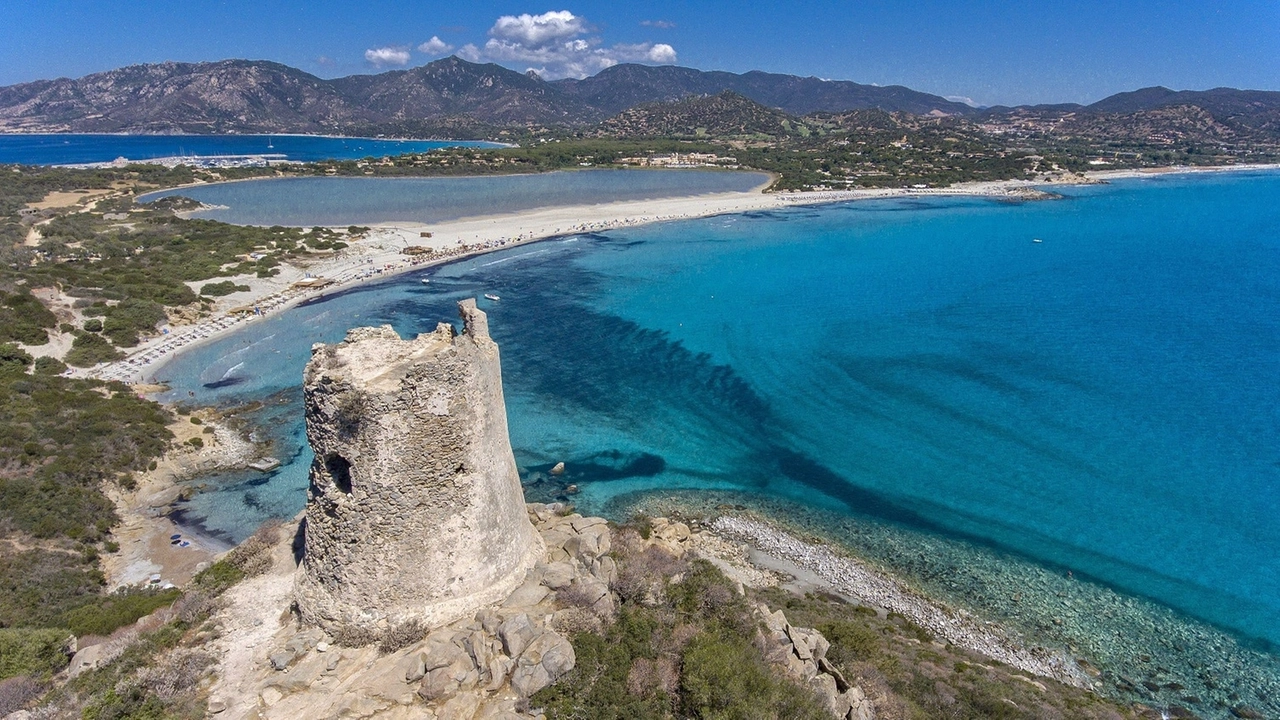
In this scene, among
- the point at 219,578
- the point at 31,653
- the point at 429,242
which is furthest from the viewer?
the point at 429,242

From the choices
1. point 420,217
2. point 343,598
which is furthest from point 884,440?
point 420,217

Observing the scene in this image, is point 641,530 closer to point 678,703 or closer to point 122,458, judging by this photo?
point 678,703

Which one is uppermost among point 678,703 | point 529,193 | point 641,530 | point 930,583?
point 529,193

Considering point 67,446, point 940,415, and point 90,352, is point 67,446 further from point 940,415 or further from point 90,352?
point 940,415

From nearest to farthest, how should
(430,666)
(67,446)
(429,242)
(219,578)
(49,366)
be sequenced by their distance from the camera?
1. (430,666)
2. (219,578)
3. (67,446)
4. (49,366)
5. (429,242)

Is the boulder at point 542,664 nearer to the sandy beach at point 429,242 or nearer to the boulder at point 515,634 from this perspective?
the boulder at point 515,634

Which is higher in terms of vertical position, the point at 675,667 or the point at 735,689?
the point at 735,689

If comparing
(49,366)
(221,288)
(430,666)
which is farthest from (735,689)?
(221,288)
